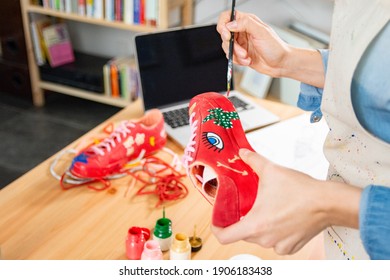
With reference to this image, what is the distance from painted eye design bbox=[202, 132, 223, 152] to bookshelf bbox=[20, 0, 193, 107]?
173cm

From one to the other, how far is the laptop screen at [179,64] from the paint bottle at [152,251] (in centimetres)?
71

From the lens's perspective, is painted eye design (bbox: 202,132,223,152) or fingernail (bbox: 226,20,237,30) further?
fingernail (bbox: 226,20,237,30)

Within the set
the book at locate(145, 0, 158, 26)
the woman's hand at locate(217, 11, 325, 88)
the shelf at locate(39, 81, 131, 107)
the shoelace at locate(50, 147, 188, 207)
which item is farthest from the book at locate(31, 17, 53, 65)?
the woman's hand at locate(217, 11, 325, 88)

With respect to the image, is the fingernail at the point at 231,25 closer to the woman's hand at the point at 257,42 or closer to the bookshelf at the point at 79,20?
the woman's hand at the point at 257,42

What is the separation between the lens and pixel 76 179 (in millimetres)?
1306

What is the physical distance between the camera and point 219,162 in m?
0.84

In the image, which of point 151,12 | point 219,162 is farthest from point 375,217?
point 151,12

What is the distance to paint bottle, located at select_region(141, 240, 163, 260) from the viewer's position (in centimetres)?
103

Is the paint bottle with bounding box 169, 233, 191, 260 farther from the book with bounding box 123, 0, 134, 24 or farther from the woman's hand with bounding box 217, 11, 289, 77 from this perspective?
the book with bounding box 123, 0, 134, 24

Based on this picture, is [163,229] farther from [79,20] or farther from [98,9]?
[79,20]

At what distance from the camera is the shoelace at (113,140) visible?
52.3 inches

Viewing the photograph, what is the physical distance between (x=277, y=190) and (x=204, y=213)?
1.99 feet
